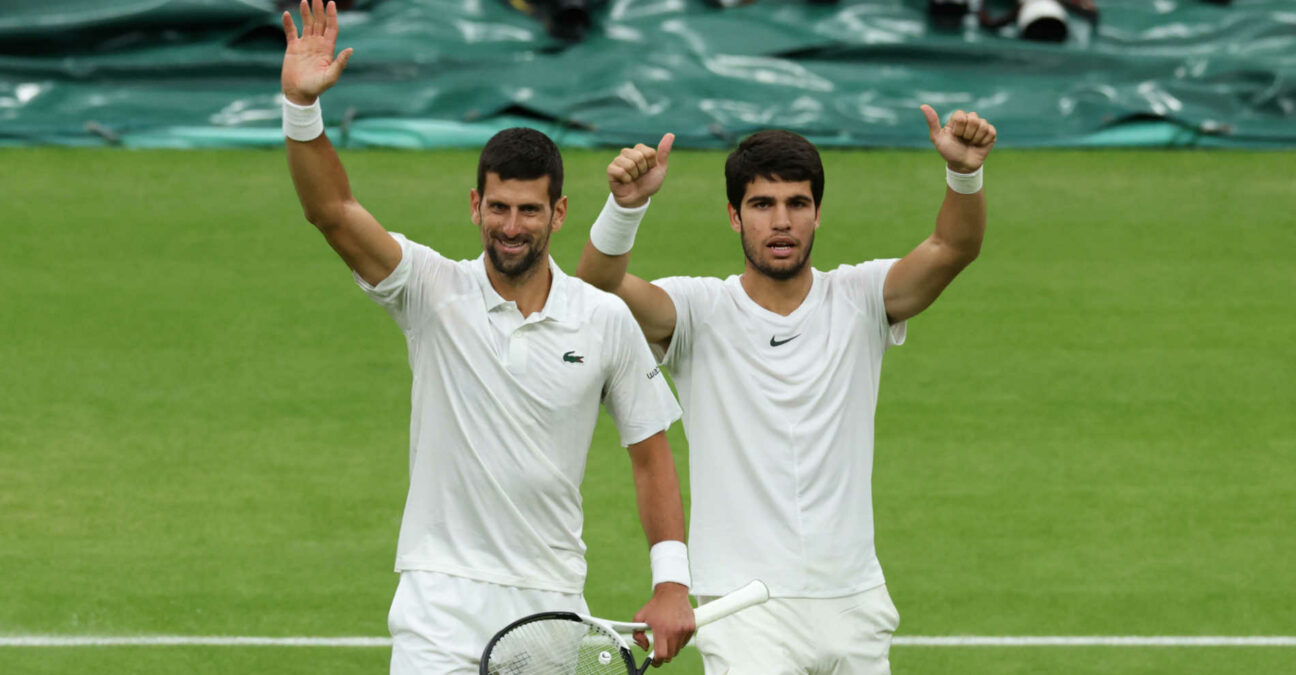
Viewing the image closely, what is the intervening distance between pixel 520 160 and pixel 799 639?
1.69 metres

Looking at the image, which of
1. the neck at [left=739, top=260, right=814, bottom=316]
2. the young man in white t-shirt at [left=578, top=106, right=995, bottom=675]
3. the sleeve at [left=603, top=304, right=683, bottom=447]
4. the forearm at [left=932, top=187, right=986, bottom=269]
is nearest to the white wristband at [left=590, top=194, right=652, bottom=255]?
the young man in white t-shirt at [left=578, top=106, right=995, bottom=675]

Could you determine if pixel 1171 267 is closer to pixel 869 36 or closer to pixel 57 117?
pixel 869 36

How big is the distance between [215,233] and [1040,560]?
760cm

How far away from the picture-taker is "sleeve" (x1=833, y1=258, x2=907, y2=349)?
6.16 m

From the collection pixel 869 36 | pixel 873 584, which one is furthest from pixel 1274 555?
pixel 869 36

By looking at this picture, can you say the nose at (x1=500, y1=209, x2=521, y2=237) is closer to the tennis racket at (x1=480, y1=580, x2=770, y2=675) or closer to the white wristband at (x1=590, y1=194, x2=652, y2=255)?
the white wristband at (x1=590, y1=194, x2=652, y2=255)

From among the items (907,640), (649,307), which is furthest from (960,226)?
(907,640)

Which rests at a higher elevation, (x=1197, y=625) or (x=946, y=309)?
(x=946, y=309)

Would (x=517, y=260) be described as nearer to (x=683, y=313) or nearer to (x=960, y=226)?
(x=683, y=313)

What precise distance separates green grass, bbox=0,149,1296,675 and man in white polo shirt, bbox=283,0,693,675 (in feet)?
10.6

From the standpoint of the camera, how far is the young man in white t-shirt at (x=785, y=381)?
583 centimetres

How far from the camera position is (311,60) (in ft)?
17.7

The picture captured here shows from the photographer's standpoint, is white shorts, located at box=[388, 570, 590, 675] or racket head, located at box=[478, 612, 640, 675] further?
white shorts, located at box=[388, 570, 590, 675]

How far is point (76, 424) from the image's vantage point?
463 inches
